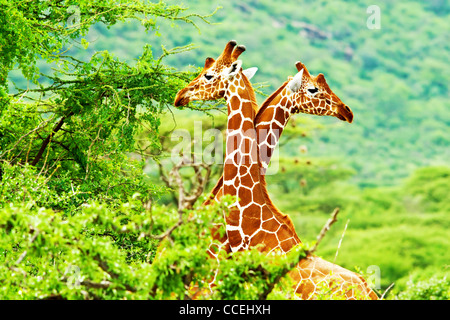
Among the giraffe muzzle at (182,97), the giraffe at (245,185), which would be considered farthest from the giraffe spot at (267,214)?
the giraffe muzzle at (182,97)

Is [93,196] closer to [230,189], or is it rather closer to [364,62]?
[230,189]

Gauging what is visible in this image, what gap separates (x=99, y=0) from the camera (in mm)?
11062

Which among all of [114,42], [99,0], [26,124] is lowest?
[26,124]

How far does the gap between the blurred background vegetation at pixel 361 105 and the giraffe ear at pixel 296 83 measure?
21.6 metres

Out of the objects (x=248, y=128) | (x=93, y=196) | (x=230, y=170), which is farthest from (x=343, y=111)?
(x=93, y=196)

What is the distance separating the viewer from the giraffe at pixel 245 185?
7.00 meters

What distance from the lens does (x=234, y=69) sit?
772cm

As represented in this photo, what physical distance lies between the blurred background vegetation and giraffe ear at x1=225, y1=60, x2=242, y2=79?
2152 centimetres

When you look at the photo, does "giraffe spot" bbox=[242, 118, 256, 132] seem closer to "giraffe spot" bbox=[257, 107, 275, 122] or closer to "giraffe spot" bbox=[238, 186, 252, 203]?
"giraffe spot" bbox=[257, 107, 275, 122]

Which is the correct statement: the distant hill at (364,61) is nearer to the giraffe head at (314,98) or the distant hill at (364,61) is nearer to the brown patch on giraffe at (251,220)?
the giraffe head at (314,98)

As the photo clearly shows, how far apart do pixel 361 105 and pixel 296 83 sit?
44.7 meters
